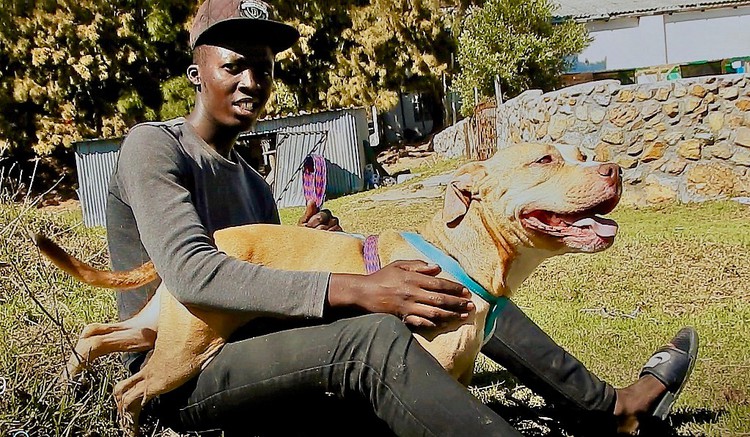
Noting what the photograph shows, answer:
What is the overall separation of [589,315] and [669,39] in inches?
841

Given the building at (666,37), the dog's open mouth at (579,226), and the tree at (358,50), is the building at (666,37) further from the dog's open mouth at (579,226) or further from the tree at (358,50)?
the dog's open mouth at (579,226)

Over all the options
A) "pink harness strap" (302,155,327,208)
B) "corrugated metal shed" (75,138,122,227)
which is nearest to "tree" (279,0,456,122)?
"corrugated metal shed" (75,138,122,227)

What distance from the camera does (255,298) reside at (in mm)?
2029

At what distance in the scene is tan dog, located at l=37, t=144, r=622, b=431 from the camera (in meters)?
2.19

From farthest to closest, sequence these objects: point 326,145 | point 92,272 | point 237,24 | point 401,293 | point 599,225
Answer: point 326,145
point 237,24
point 92,272
point 599,225
point 401,293

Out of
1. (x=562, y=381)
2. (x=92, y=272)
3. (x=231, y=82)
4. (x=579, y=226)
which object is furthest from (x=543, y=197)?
(x=92, y=272)

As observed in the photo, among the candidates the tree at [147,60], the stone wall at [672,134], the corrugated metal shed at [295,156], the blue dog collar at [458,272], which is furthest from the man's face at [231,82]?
the tree at [147,60]

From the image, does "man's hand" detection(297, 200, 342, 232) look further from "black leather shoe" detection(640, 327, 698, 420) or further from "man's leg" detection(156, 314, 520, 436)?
"black leather shoe" detection(640, 327, 698, 420)

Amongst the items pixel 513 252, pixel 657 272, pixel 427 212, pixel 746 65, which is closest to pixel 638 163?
pixel 427 212

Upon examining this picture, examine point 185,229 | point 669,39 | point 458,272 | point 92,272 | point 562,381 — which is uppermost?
point 185,229

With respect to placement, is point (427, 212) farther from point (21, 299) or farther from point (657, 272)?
point (21, 299)

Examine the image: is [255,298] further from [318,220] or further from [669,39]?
[669,39]

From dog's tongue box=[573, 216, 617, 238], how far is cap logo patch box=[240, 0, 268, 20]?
1.16 meters

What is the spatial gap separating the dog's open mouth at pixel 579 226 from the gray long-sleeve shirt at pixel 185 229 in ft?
2.05
